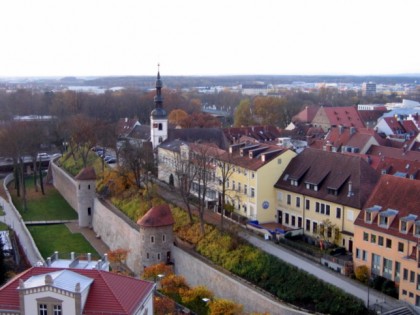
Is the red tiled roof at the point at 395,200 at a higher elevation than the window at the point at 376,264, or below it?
higher

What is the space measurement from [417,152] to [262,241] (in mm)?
27099

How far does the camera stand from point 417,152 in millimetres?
59688

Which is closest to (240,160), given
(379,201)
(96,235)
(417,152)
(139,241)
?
(139,241)

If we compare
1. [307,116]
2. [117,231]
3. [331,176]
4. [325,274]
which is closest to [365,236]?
[325,274]

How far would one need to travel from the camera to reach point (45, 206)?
227ft

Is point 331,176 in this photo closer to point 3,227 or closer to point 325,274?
point 325,274

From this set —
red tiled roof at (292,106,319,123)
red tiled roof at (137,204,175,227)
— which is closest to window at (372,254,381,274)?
red tiled roof at (137,204,175,227)

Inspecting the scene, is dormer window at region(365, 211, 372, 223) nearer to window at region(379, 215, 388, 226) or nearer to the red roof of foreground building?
window at region(379, 215, 388, 226)

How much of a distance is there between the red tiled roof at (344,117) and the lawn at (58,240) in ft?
190

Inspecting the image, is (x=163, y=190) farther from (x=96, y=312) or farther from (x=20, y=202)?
(x=96, y=312)

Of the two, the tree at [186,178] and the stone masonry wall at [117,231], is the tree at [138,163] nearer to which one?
the stone masonry wall at [117,231]

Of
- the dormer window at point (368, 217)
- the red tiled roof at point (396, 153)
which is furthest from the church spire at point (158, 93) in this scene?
the dormer window at point (368, 217)

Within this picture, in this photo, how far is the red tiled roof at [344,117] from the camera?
10044cm

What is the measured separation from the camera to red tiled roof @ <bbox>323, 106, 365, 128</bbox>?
100 m
